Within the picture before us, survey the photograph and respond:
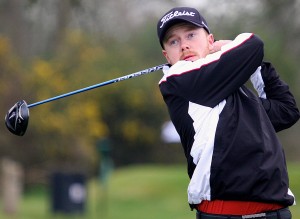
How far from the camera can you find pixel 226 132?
423 centimetres

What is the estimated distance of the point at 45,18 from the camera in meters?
30.6

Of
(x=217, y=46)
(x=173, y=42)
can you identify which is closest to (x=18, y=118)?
(x=173, y=42)

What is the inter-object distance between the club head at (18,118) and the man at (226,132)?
88 cm

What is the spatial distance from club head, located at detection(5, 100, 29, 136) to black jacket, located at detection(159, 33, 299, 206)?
90 centimetres

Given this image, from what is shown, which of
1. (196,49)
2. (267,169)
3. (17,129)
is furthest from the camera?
(17,129)

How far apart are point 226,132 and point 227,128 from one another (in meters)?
0.02

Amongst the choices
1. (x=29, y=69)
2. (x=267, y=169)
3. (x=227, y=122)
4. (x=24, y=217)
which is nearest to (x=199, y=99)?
(x=227, y=122)

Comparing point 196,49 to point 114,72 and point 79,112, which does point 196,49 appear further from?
point 114,72

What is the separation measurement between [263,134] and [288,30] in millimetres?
14741

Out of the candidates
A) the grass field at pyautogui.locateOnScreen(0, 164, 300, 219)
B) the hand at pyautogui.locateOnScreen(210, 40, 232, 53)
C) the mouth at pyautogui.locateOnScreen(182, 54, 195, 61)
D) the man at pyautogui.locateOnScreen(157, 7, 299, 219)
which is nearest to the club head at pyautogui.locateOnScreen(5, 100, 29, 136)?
the man at pyautogui.locateOnScreen(157, 7, 299, 219)

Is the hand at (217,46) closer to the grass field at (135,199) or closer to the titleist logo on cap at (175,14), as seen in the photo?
the titleist logo on cap at (175,14)

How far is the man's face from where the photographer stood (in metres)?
4.48

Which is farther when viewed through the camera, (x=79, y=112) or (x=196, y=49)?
(x=79, y=112)

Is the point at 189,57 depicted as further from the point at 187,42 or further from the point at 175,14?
the point at 175,14
